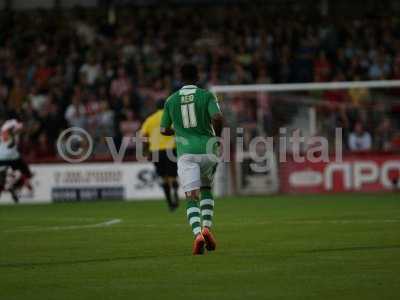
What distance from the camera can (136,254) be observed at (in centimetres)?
1338

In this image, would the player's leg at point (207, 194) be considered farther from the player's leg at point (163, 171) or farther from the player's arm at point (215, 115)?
the player's leg at point (163, 171)

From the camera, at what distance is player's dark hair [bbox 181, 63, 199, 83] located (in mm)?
13688

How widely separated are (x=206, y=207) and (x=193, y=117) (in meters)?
1.11

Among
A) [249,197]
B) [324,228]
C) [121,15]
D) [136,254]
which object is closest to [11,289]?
[136,254]

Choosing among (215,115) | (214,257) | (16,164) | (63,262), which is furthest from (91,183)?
(214,257)

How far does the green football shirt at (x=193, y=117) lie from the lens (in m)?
13.7

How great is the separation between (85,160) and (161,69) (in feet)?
13.0

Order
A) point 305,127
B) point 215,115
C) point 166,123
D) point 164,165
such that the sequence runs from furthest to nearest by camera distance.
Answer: point 305,127 → point 164,165 → point 166,123 → point 215,115

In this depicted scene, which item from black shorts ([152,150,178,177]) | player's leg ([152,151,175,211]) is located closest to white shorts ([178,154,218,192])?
player's leg ([152,151,175,211])

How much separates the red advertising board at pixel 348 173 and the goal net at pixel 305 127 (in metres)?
0.18

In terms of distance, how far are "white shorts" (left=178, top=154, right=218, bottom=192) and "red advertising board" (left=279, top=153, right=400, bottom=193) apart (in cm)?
1503

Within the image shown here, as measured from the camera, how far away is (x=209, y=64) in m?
31.4

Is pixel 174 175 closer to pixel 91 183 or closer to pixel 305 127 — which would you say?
pixel 91 183

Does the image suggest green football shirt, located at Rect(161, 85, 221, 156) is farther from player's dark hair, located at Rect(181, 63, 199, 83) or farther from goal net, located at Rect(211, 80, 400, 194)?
goal net, located at Rect(211, 80, 400, 194)
